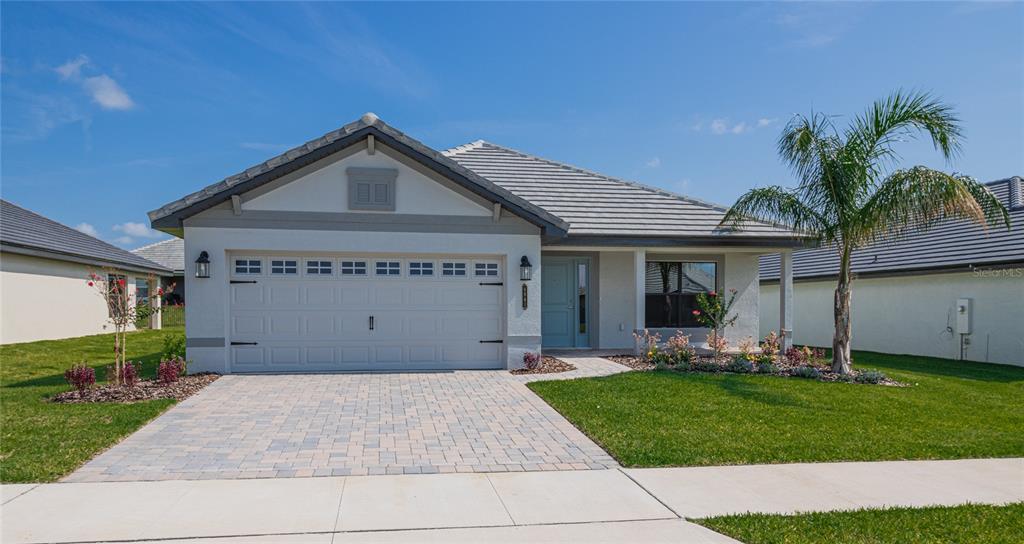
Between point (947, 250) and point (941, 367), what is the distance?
4431 mm

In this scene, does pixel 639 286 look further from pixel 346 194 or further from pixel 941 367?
pixel 941 367

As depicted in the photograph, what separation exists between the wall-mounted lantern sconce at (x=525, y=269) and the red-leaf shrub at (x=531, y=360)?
151 cm

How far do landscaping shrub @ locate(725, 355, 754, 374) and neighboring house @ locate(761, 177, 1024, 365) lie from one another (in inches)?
318

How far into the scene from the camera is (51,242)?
67.0 ft

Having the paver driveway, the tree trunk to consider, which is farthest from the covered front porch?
the paver driveway

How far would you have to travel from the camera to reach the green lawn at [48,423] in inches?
231

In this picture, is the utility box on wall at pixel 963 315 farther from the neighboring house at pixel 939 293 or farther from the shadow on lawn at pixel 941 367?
the shadow on lawn at pixel 941 367

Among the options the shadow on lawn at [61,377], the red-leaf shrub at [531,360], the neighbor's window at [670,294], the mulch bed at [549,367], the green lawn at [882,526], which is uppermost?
the neighbor's window at [670,294]

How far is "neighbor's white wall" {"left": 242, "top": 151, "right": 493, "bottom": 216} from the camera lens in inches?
458

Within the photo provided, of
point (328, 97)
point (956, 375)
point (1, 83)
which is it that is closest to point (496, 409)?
point (328, 97)

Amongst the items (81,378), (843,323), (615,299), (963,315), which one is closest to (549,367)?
(615,299)

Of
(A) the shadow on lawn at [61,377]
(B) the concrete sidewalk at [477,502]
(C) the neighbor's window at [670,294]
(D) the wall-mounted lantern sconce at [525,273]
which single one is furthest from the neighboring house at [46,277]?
(C) the neighbor's window at [670,294]

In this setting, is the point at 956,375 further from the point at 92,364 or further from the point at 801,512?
the point at 92,364

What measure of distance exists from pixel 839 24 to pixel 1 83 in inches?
673
